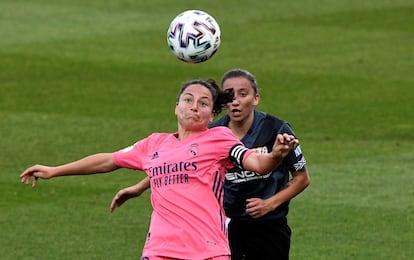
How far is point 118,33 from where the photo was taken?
89.6 feet

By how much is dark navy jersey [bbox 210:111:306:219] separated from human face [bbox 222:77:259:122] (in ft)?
0.38

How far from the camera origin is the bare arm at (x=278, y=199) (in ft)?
29.7

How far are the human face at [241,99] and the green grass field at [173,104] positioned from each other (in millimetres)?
2818

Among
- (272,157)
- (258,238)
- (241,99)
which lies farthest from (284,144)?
(258,238)

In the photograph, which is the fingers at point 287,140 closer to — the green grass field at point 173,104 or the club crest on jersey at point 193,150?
the club crest on jersey at point 193,150

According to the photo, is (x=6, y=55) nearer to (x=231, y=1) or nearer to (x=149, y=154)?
(x=231, y=1)

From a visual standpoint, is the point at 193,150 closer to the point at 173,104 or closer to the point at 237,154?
the point at 237,154

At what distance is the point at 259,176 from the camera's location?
31.2 feet

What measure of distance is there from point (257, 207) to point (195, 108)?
1.21 meters

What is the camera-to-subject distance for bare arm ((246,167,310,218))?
9.04 metres

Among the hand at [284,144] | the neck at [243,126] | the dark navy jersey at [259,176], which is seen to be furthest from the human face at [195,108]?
the neck at [243,126]

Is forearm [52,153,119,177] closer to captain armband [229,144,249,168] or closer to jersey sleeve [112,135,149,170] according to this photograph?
jersey sleeve [112,135,149,170]

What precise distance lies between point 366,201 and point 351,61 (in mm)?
10778

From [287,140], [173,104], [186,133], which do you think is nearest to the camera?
[287,140]
